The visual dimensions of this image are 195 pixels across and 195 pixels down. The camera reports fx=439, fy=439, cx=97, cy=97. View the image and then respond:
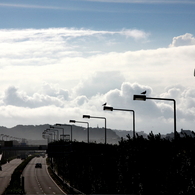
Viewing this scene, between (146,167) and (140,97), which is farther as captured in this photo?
(140,97)

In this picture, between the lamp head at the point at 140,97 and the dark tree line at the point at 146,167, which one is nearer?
the dark tree line at the point at 146,167

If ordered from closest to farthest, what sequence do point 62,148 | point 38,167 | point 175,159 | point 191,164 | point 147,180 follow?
1. point 191,164
2. point 175,159
3. point 147,180
4. point 62,148
5. point 38,167

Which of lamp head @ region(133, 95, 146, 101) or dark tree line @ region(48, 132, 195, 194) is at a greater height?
lamp head @ region(133, 95, 146, 101)

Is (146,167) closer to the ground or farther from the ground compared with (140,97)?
closer to the ground

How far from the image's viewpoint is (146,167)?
39250mm


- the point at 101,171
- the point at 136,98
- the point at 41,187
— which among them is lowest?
the point at 41,187

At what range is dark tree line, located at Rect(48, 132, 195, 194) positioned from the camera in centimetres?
3102

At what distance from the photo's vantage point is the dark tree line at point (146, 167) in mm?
31017

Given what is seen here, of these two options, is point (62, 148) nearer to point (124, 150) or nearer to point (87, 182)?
point (87, 182)

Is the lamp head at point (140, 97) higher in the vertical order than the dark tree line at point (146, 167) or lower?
higher

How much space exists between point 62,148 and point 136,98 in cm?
7407

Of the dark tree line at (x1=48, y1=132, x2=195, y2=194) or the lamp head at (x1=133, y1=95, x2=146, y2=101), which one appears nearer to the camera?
the dark tree line at (x1=48, y1=132, x2=195, y2=194)

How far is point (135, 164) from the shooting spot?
4203cm

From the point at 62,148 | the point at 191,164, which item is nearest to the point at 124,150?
the point at 191,164
